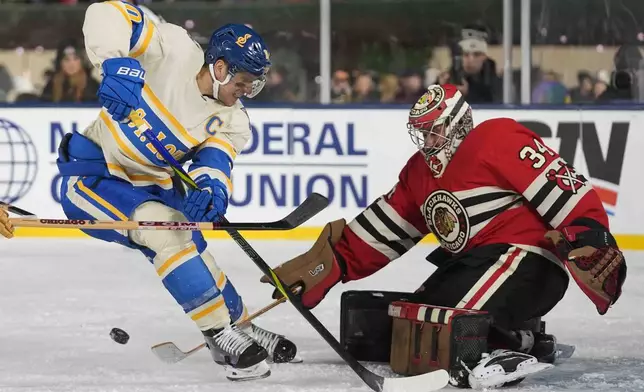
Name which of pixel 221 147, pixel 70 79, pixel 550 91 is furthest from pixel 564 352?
pixel 70 79

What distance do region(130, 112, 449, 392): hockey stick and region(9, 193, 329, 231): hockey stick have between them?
0.23 ft

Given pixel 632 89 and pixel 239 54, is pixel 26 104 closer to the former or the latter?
pixel 632 89

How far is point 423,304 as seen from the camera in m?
3.28

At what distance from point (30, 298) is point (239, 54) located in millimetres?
1687

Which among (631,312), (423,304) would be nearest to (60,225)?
(423,304)

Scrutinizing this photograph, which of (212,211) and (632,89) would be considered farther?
(632,89)

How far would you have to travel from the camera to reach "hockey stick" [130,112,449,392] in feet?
9.99

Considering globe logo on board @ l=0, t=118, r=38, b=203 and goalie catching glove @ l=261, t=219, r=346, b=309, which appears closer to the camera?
goalie catching glove @ l=261, t=219, r=346, b=309

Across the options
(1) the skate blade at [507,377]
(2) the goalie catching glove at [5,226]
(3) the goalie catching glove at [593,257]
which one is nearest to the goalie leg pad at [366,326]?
(1) the skate blade at [507,377]

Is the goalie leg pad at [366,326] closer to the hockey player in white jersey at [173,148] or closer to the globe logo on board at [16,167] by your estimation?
the hockey player in white jersey at [173,148]

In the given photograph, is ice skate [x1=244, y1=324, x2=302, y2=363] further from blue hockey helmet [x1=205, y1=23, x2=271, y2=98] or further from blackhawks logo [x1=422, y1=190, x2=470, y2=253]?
blue hockey helmet [x1=205, y1=23, x2=271, y2=98]

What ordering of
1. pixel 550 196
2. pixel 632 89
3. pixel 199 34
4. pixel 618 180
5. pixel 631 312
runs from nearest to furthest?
pixel 550 196, pixel 631 312, pixel 618 180, pixel 632 89, pixel 199 34

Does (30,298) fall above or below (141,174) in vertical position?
below

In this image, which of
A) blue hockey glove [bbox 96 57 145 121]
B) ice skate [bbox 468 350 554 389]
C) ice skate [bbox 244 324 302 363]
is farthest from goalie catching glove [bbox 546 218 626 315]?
blue hockey glove [bbox 96 57 145 121]
